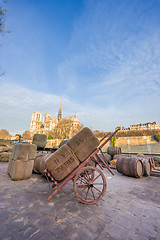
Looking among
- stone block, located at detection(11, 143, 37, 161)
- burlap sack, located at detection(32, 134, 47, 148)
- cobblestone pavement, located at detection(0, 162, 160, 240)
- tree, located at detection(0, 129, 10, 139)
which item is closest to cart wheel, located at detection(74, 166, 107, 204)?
cobblestone pavement, located at detection(0, 162, 160, 240)

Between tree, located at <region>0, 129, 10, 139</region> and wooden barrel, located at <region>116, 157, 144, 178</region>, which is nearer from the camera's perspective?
wooden barrel, located at <region>116, 157, 144, 178</region>

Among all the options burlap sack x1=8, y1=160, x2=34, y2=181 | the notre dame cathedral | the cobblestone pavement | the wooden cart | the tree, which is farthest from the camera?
the notre dame cathedral

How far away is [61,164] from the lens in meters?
3.02

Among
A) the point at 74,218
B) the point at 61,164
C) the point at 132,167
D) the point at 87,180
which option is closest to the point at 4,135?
the point at 132,167

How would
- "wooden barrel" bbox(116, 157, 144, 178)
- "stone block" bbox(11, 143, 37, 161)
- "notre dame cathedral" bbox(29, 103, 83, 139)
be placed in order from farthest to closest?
"notre dame cathedral" bbox(29, 103, 83, 139) → "wooden barrel" bbox(116, 157, 144, 178) → "stone block" bbox(11, 143, 37, 161)

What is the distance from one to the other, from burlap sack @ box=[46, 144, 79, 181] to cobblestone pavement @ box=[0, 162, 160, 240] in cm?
70

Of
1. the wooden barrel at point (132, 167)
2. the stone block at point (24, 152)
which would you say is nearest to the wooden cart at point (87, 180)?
the stone block at point (24, 152)

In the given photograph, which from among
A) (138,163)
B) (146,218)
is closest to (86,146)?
(146,218)

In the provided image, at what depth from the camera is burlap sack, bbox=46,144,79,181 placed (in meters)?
3.01

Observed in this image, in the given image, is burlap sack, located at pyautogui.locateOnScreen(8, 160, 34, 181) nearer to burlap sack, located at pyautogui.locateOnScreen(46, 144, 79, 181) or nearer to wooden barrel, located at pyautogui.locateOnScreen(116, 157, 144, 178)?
burlap sack, located at pyautogui.locateOnScreen(46, 144, 79, 181)

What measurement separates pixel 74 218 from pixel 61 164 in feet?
3.72

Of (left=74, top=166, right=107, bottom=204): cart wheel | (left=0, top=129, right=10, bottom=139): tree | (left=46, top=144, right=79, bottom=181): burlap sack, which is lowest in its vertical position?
(left=74, top=166, right=107, bottom=204): cart wheel

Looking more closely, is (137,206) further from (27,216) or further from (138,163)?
(138,163)

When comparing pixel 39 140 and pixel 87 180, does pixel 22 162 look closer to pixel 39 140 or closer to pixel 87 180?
pixel 87 180
